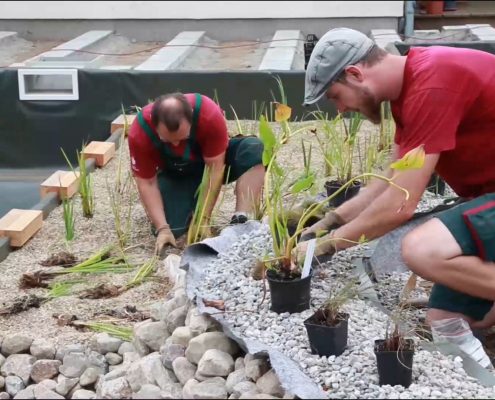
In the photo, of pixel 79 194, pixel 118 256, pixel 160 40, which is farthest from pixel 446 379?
pixel 160 40

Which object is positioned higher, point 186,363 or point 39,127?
point 186,363

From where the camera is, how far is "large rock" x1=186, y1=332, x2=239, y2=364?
253cm

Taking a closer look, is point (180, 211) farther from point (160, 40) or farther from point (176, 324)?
point (160, 40)

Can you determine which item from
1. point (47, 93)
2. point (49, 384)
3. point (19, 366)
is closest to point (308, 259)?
point (49, 384)

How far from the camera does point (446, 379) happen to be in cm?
232

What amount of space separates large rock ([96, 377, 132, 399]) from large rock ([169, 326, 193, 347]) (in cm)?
20

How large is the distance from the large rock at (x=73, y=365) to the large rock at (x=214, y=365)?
528mm

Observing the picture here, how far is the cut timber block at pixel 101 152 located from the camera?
5.21m

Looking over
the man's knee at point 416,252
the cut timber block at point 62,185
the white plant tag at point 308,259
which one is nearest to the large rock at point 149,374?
the white plant tag at point 308,259

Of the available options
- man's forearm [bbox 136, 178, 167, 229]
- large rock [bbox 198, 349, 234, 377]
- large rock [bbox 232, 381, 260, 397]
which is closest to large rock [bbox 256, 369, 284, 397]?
large rock [bbox 232, 381, 260, 397]

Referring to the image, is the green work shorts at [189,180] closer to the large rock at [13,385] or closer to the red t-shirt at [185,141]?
the red t-shirt at [185,141]

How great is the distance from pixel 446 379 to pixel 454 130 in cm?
70

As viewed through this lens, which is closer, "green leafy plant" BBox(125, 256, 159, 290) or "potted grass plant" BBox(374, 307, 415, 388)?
"potted grass plant" BBox(374, 307, 415, 388)

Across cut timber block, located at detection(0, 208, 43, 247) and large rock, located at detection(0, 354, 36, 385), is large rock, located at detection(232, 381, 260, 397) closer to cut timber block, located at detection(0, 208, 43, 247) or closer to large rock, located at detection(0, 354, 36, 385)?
large rock, located at detection(0, 354, 36, 385)
